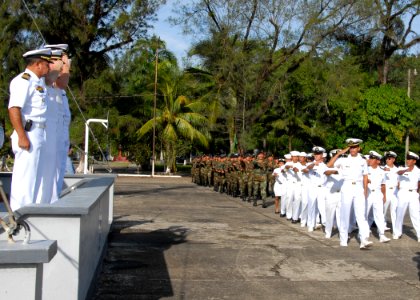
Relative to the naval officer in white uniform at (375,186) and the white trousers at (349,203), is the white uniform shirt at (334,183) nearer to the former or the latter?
the white trousers at (349,203)

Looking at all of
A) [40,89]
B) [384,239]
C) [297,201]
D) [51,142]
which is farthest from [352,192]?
[40,89]

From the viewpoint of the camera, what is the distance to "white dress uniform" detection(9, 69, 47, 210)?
5535 mm

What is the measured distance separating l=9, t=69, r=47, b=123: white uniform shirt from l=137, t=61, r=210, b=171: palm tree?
115 ft

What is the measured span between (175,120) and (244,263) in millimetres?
33477

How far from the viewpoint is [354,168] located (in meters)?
10.8

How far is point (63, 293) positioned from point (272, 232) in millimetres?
7911

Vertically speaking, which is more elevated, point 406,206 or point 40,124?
point 40,124

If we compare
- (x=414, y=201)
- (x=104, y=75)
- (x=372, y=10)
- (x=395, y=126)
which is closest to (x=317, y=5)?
(x=372, y=10)

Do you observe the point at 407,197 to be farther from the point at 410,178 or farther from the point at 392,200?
A: the point at 392,200

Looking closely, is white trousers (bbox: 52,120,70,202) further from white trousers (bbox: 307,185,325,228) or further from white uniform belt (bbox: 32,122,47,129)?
white trousers (bbox: 307,185,325,228)

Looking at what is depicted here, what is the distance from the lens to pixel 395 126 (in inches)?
1403

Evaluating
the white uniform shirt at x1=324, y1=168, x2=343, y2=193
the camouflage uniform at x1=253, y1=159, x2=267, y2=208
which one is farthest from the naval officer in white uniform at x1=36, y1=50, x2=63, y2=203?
the camouflage uniform at x1=253, y1=159, x2=267, y2=208

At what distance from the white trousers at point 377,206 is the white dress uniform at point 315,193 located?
0.94m

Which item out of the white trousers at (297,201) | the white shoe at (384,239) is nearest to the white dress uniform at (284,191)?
the white trousers at (297,201)
